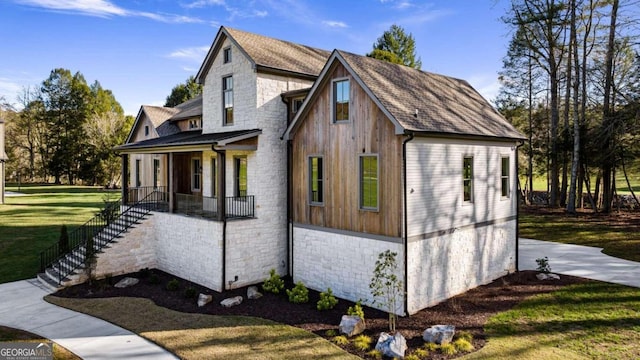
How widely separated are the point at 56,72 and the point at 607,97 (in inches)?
2615

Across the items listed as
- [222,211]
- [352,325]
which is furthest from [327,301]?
[222,211]

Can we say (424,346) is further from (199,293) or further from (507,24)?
(507,24)

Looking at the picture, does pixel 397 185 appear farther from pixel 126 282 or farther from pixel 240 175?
pixel 126 282

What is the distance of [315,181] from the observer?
1398cm

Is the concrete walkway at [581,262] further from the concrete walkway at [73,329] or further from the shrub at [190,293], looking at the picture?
the concrete walkway at [73,329]

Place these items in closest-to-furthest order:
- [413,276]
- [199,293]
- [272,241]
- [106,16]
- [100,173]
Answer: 1. [413,276]
2. [199,293]
3. [272,241]
4. [106,16]
5. [100,173]

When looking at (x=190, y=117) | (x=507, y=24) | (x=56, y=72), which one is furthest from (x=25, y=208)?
(x=507, y=24)

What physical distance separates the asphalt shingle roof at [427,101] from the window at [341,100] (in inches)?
28.7

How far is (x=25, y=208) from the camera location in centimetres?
3331

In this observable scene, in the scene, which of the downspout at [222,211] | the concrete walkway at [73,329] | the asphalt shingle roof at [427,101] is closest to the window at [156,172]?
the concrete walkway at [73,329]

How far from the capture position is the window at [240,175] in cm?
1608

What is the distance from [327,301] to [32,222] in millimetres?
24427

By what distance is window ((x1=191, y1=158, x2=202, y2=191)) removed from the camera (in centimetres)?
1964

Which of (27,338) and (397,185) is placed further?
(397,185)
